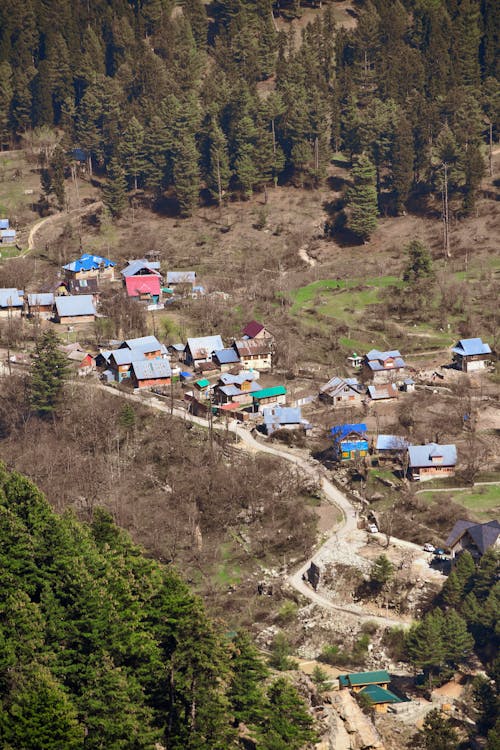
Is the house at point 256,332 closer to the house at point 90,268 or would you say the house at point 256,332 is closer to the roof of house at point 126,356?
the roof of house at point 126,356

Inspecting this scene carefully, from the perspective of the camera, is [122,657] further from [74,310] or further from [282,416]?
[74,310]

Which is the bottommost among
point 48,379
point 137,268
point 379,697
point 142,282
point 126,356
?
point 379,697

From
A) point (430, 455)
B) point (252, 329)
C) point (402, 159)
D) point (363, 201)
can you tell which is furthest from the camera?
point (402, 159)

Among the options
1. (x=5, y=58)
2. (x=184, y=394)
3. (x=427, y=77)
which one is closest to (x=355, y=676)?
(x=184, y=394)

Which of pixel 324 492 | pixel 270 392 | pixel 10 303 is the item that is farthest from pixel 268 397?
pixel 10 303

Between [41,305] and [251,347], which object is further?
[41,305]

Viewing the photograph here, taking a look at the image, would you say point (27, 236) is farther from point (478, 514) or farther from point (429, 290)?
point (478, 514)

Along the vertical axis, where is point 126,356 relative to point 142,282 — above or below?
below
